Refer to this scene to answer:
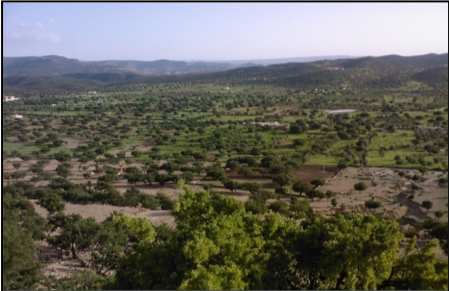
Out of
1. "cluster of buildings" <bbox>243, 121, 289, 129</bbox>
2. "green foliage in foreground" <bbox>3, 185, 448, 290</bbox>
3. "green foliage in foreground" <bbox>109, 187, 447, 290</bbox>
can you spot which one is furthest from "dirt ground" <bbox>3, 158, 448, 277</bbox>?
"cluster of buildings" <bbox>243, 121, 289, 129</bbox>

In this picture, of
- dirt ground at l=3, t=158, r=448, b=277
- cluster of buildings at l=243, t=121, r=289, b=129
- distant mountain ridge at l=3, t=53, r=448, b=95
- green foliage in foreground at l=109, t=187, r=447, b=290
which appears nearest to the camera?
green foliage in foreground at l=109, t=187, r=447, b=290

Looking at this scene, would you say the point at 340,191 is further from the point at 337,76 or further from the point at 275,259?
the point at 337,76

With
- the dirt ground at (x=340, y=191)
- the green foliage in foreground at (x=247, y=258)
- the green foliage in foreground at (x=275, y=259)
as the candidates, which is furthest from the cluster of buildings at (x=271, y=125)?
the green foliage in foreground at (x=275, y=259)

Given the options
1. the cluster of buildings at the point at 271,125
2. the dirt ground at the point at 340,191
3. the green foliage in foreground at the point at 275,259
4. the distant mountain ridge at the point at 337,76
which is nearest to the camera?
the green foliage in foreground at the point at 275,259

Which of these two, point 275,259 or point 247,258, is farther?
point 275,259

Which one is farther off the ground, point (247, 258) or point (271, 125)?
point (247, 258)

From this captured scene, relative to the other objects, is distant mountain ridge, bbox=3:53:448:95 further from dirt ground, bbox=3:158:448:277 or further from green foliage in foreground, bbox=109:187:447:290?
green foliage in foreground, bbox=109:187:447:290

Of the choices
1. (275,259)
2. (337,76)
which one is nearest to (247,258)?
(275,259)

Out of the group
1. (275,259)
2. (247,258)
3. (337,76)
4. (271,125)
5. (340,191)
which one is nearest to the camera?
(247,258)

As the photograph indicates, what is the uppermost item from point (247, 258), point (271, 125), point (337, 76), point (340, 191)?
point (337, 76)

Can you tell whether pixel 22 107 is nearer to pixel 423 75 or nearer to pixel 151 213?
pixel 151 213

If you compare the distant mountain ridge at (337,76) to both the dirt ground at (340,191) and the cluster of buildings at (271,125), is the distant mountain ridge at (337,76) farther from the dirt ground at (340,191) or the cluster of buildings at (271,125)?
the dirt ground at (340,191)
